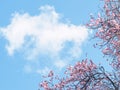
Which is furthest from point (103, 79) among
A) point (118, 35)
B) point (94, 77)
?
point (118, 35)

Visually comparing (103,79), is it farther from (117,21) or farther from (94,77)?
(117,21)

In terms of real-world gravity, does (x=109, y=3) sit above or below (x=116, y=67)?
above

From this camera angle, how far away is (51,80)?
2642 cm

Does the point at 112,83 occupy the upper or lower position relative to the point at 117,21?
lower

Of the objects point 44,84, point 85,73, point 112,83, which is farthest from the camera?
point 44,84

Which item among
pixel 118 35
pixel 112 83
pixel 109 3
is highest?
pixel 109 3

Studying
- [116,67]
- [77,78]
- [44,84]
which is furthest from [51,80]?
[116,67]

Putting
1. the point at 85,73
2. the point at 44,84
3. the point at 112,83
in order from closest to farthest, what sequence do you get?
the point at 112,83, the point at 85,73, the point at 44,84

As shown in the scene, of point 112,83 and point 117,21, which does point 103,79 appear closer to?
point 112,83

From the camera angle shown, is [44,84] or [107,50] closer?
[107,50]

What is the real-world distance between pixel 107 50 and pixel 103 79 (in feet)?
4.61

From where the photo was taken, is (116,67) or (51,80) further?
(51,80)

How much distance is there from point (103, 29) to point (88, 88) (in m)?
2.76

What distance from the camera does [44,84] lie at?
26344 mm
